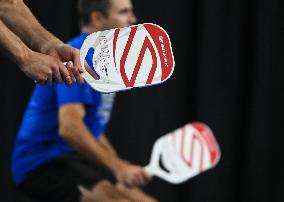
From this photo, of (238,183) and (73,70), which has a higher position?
(73,70)

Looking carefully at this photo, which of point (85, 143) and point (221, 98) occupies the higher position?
point (85, 143)

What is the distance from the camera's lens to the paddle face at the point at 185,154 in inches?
111

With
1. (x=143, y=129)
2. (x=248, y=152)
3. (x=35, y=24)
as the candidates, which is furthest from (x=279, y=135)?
(x=35, y=24)

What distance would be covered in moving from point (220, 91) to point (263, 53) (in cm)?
29

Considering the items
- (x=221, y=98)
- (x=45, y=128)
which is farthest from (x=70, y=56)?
(x=221, y=98)

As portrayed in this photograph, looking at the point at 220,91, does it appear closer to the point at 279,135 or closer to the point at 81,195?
the point at 279,135

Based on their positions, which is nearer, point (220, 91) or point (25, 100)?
point (25, 100)

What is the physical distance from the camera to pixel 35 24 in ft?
6.30

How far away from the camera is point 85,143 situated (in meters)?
2.59

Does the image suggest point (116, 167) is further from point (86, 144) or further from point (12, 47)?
point (12, 47)

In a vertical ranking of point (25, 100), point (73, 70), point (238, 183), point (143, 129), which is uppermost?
point (73, 70)

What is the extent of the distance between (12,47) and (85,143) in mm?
940

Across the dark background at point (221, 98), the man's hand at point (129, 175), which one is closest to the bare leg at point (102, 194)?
the man's hand at point (129, 175)

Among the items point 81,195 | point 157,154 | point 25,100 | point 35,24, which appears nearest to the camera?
point 35,24
